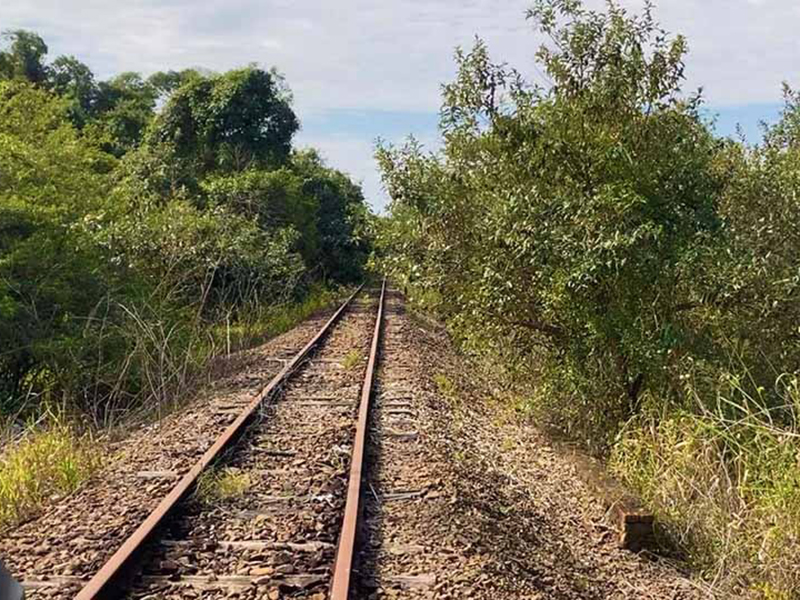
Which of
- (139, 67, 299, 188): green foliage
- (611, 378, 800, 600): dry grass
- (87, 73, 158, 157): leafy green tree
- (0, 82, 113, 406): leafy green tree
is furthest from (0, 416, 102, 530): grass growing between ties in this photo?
(139, 67, 299, 188): green foliage

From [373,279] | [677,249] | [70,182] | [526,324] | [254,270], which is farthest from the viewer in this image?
[373,279]

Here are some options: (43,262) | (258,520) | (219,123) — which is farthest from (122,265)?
(219,123)

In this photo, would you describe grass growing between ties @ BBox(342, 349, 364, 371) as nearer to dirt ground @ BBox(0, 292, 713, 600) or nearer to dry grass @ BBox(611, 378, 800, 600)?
dirt ground @ BBox(0, 292, 713, 600)

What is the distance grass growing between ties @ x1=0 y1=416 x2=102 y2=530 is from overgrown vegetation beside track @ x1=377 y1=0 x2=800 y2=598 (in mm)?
4309

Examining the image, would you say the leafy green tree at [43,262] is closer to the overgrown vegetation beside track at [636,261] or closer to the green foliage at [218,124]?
the overgrown vegetation beside track at [636,261]

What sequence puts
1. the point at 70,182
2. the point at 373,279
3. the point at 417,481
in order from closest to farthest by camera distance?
the point at 417,481, the point at 70,182, the point at 373,279

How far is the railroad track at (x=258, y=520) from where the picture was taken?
5215 millimetres

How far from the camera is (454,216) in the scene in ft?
36.9

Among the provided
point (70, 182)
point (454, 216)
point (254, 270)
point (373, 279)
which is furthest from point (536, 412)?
point (373, 279)

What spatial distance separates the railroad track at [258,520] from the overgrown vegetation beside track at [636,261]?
2410 millimetres

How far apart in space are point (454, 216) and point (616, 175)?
273 cm

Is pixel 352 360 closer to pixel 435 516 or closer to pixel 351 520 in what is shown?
pixel 435 516

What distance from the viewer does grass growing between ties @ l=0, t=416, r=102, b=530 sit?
23.4 ft

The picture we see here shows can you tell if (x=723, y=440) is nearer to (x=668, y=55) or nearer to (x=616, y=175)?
(x=616, y=175)
